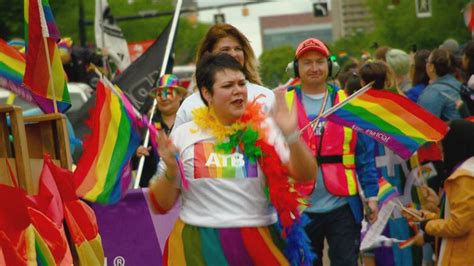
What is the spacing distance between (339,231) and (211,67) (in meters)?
2.31

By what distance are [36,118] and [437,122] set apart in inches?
110

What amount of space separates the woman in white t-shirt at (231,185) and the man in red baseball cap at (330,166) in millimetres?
2005

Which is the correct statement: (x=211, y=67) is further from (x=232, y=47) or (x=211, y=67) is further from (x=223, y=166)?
(x=232, y=47)

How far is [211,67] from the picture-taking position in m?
7.35

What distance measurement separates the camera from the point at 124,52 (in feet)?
57.8

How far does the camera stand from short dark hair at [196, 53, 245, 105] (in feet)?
Answer: 24.0

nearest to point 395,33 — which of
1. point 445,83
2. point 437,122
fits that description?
point 445,83

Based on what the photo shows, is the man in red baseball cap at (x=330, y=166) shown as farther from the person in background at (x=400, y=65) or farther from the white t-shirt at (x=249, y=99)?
the person in background at (x=400, y=65)

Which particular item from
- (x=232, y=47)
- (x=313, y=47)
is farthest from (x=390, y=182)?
(x=232, y=47)

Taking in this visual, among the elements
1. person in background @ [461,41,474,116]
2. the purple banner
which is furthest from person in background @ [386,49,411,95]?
the purple banner

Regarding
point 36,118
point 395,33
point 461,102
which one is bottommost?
point 395,33

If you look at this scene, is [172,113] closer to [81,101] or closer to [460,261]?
[460,261]

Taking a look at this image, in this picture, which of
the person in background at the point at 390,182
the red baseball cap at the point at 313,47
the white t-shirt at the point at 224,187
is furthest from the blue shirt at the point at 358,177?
the white t-shirt at the point at 224,187

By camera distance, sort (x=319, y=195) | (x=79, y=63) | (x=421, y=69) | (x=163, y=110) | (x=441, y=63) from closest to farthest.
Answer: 1. (x=319, y=195)
2. (x=163, y=110)
3. (x=441, y=63)
4. (x=421, y=69)
5. (x=79, y=63)
